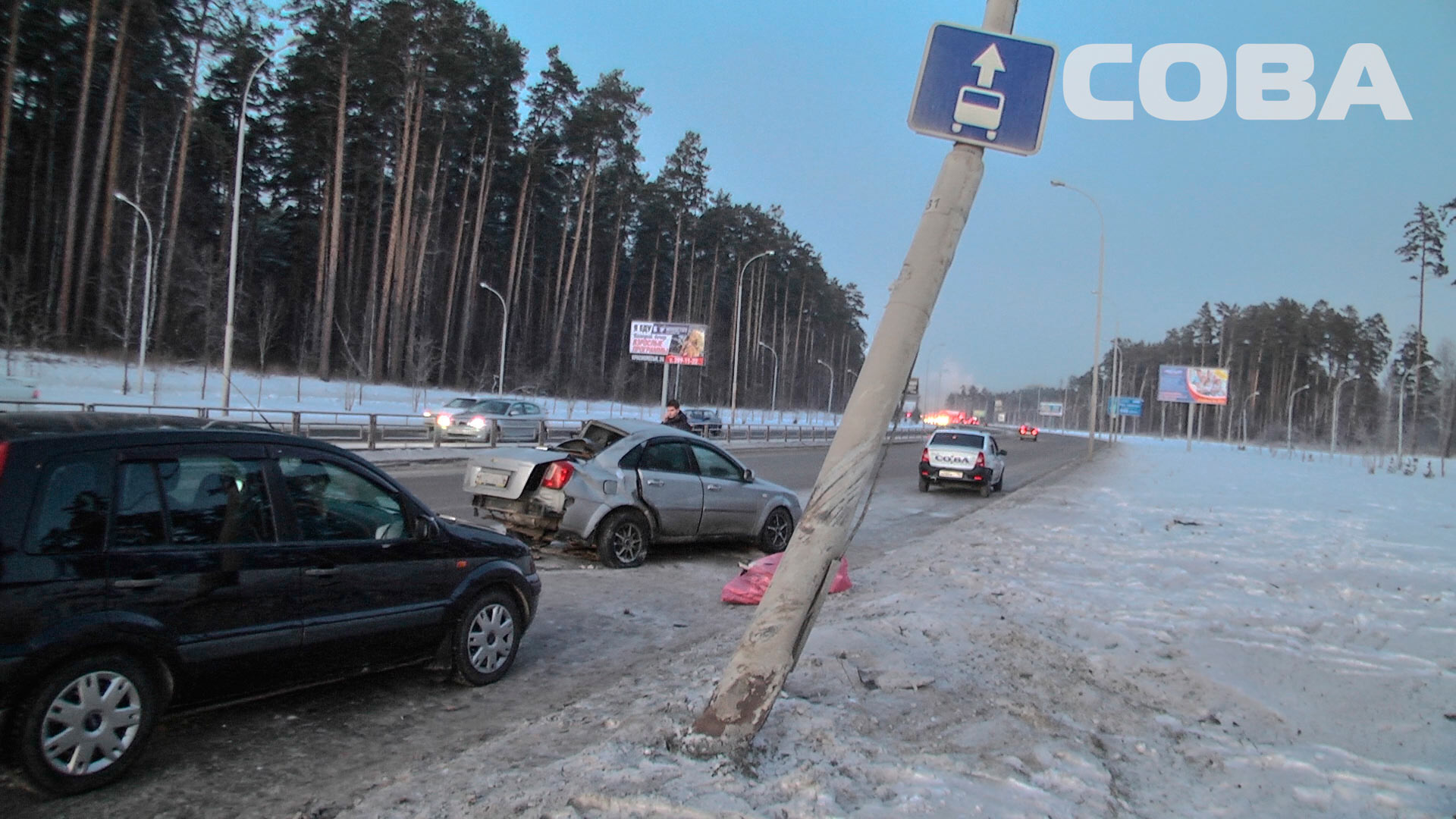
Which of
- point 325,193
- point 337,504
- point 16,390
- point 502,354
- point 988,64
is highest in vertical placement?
point 325,193

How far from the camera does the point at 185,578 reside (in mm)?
3869

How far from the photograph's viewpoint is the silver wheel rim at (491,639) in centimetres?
532

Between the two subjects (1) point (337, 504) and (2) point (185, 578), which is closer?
(2) point (185, 578)

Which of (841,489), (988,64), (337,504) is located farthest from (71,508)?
(988,64)

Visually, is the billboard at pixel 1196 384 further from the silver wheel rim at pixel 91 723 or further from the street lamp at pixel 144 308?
the silver wheel rim at pixel 91 723

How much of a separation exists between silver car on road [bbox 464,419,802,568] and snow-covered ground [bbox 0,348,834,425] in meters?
16.8

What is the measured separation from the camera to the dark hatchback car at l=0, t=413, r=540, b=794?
3416 mm

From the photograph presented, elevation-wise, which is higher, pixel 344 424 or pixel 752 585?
pixel 344 424

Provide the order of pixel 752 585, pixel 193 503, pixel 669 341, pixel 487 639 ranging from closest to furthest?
pixel 193 503
pixel 487 639
pixel 752 585
pixel 669 341

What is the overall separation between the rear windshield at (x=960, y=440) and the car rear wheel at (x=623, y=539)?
13403mm

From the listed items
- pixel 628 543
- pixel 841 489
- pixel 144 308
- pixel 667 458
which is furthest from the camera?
pixel 144 308

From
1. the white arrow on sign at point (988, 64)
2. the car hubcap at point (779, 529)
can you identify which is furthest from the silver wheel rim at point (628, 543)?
the white arrow on sign at point (988, 64)

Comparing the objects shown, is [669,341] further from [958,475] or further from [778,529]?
[778,529]

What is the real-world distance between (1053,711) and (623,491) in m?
5.54
